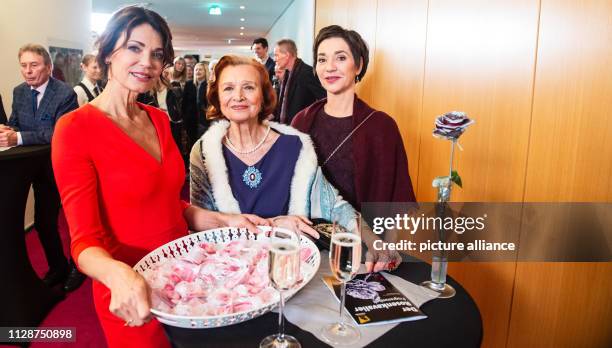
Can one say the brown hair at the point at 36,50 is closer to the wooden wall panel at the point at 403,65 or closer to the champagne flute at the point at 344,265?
the wooden wall panel at the point at 403,65

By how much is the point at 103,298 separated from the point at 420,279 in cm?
96

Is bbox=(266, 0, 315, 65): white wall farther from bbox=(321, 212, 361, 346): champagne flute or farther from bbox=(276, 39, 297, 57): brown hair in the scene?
bbox=(321, 212, 361, 346): champagne flute

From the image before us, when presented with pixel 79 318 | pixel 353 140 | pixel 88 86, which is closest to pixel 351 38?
pixel 353 140

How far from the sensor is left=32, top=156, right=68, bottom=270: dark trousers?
305 cm

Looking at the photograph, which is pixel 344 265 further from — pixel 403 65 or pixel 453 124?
pixel 403 65

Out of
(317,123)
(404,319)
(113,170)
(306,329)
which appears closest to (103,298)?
(113,170)

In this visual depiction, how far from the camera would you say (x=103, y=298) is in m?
1.25

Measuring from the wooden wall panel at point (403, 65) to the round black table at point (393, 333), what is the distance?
2078 mm

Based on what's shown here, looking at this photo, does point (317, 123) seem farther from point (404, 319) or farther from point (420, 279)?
point (404, 319)

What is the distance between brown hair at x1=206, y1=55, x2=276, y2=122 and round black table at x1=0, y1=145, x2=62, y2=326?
135 centimetres

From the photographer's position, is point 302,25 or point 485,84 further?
point 302,25

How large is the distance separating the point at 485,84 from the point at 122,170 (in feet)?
6.32

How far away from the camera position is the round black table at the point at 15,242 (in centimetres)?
233

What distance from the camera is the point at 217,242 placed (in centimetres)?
137
